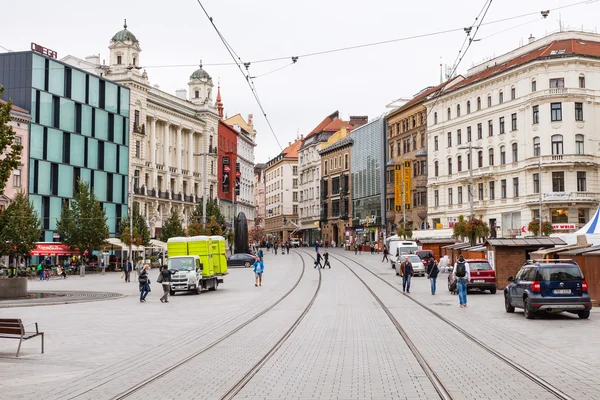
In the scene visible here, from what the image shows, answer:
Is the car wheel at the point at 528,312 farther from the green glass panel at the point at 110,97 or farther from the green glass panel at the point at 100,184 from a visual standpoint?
the green glass panel at the point at 110,97

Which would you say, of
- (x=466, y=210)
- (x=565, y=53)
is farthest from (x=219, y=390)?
(x=466, y=210)

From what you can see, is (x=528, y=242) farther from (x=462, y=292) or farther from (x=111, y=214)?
(x=111, y=214)

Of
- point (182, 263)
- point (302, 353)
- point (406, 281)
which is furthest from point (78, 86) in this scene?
point (302, 353)

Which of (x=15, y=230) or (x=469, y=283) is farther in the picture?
(x=15, y=230)

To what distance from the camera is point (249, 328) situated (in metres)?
19.2

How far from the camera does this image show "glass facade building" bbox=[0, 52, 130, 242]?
219 ft

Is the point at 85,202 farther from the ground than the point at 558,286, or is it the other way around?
the point at 85,202

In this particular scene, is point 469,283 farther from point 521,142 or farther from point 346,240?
point 346,240

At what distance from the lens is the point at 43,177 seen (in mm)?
68688

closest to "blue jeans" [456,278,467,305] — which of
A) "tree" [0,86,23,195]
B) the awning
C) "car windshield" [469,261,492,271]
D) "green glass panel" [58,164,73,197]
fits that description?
"car windshield" [469,261,492,271]

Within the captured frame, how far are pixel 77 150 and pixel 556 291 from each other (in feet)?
203

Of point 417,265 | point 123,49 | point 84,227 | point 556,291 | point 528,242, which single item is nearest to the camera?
point 556,291

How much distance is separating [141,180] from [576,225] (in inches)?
1954

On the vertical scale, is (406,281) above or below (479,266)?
below
